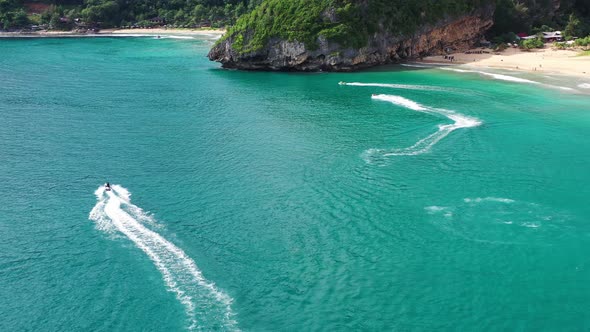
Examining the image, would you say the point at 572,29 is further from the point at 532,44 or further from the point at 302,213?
the point at 302,213

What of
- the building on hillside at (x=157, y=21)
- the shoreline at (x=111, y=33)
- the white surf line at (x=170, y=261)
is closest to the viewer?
the white surf line at (x=170, y=261)

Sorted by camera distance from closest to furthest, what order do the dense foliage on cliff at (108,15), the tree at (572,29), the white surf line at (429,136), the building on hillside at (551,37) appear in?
the white surf line at (429,136), the tree at (572,29), the building on hillside at (551,37), the dense foliage on cliff at (108,15)

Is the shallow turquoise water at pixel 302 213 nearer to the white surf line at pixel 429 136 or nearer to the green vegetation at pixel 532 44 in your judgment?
the white surf line at pixel 429 136

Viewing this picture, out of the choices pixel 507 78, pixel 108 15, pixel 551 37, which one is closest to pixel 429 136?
pixel 507 78

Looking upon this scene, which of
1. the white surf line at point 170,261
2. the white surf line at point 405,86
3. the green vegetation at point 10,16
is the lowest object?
the white surf line at point 170,261

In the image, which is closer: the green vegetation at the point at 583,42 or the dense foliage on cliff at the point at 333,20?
the dense foliage on cliff at the point at 333,20

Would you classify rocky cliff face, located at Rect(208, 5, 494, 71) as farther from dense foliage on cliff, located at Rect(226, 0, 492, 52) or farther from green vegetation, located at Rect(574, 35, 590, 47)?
green vegetation, located at Rect(574, 35, 590, 47)

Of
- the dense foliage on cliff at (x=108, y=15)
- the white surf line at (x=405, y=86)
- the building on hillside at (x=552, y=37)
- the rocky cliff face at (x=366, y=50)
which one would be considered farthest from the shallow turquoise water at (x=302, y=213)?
the dense foliage on cliff at (x=108, y=15)
